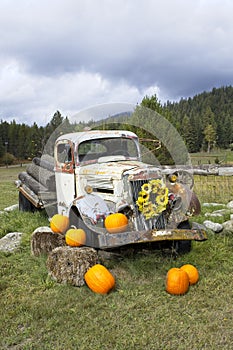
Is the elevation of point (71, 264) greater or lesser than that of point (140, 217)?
lesser

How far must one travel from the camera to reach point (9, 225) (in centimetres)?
800

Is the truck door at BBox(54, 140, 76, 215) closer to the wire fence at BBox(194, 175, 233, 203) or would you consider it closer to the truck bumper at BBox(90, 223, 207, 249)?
the truck bumper at BBox(90, 223, 207, 249)

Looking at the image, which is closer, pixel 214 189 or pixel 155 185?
pixel 155 185

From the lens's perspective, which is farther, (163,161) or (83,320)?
(163,161)

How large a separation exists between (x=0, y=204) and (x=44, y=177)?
5.47 metres

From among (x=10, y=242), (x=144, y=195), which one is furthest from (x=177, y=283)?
(x=10, y=242)

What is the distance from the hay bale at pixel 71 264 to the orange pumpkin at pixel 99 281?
0.52ft

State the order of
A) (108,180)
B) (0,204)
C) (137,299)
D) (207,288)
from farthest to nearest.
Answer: (0,204), (108,180), (207,288), (137,299)

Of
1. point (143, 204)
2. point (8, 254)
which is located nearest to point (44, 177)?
point (8, 254)

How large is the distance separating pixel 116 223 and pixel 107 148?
2.32 meters

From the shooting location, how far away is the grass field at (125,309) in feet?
11.0

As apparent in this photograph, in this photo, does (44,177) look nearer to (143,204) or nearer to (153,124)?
(153,124)

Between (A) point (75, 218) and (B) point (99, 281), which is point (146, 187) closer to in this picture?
(A) point (75, 218)

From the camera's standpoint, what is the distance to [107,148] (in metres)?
6.79
